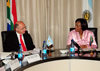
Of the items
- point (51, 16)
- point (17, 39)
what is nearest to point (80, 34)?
point (17, 39)

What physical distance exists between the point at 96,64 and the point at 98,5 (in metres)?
2.77

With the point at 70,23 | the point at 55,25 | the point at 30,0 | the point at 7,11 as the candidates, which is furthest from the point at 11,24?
the point at 70,23

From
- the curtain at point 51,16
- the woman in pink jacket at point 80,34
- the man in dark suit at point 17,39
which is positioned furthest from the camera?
the curtain at point 51,16

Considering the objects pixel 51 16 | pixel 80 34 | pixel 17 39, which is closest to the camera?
pixel 17 39

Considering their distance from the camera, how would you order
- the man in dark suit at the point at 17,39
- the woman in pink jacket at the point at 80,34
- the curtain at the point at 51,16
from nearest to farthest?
the man in dark suit at the point at 17,39 < the woman in pink jacket at the point at 80,34 < the curtain at the point at 51,16

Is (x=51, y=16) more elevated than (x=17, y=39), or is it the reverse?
(x=51, y=16)

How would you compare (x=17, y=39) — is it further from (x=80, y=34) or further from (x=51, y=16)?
(x=51, y=16)

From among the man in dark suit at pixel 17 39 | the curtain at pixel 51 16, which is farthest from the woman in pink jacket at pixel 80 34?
the curtain at pixel 51 16

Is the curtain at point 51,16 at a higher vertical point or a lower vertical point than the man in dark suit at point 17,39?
higher

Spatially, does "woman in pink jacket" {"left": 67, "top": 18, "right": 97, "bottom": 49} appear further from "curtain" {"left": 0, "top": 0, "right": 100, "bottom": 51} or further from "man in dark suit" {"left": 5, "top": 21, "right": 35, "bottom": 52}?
"curtain" {"left": 0, "top": 0, "right": 100, "bottom": 51}

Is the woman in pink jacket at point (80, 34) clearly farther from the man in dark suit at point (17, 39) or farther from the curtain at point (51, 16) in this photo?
the curtain at point (51, 16)

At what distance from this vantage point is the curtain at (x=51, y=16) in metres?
4.30

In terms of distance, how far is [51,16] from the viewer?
4.59m

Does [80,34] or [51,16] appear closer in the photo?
[80,34]
